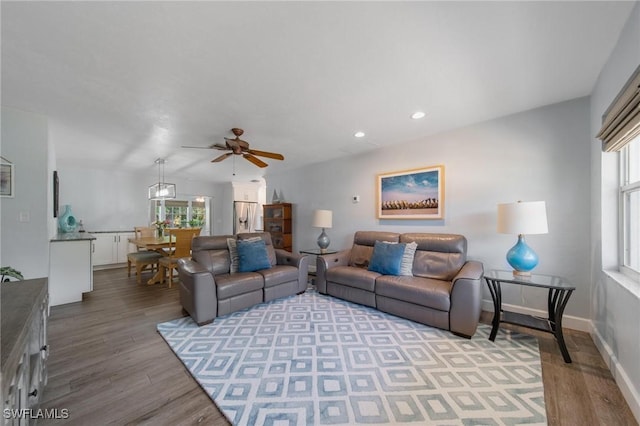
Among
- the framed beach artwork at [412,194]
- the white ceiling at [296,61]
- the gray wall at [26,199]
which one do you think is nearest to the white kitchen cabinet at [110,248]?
the gray wall at [26,199]

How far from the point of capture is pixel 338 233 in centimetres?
470

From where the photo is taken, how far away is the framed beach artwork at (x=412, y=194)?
11.3 feet

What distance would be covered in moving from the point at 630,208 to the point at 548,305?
1.03 m

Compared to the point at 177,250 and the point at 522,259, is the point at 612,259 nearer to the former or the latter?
the point at 522,259

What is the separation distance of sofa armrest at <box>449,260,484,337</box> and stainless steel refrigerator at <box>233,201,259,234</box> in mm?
6661

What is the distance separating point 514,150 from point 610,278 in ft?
5.14

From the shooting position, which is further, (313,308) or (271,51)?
(313,308)

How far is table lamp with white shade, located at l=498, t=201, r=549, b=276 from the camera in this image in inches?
89.9

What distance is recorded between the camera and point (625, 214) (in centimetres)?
198

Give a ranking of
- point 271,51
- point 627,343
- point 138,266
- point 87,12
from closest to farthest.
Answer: point 87,12, point 627,343, point 271,51, point 138,266

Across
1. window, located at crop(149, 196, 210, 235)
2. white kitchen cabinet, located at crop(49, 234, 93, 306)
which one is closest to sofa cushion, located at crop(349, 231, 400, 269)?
white kitchen cabinet, located at crop(49, 234, 93, 306)

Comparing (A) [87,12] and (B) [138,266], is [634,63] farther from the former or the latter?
(B) [138,266]

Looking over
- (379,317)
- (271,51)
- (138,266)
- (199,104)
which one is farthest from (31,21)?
(138,266)

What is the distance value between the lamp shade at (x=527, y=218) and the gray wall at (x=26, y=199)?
5.26 meters
